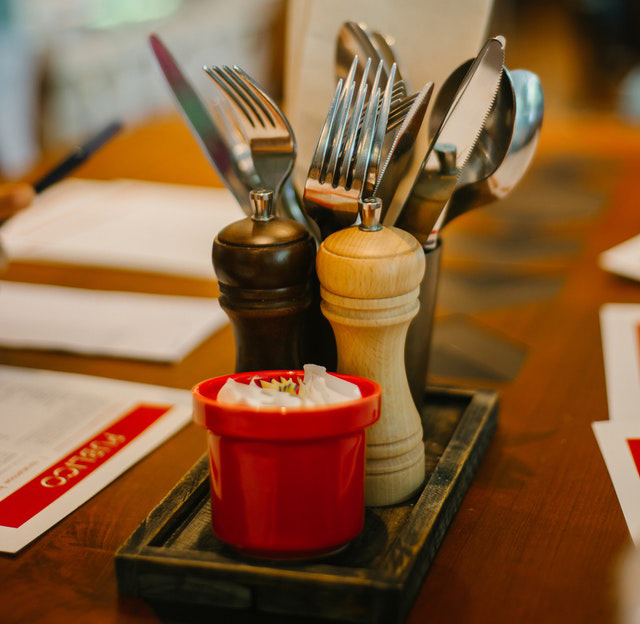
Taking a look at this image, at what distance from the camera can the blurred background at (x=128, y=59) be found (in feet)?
11.0

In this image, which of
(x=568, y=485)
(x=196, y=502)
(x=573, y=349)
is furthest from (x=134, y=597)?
(x=573, y=349)

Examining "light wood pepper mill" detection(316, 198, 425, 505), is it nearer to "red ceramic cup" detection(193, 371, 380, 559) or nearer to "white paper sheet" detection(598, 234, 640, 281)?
"red ceramic cup" detection(193, 371, 380, 559)

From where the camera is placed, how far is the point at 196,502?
0.58m

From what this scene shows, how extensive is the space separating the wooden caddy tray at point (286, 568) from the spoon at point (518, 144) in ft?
0.71

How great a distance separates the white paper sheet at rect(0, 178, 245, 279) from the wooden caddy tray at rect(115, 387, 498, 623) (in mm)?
608

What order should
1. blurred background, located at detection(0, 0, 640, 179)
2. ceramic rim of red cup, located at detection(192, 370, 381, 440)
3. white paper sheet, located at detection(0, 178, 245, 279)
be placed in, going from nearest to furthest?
ceramic rim of red cup, located at detection(192, 370, 381, 440) → white paper sheet, located at detection(0, 178, 245, 279) → blurred background, located at detection(0, 0, 640, 179)

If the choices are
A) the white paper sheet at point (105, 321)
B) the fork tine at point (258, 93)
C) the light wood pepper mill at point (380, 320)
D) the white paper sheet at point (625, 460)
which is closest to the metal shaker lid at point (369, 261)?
the light wood pepper mill at point (380, 320)

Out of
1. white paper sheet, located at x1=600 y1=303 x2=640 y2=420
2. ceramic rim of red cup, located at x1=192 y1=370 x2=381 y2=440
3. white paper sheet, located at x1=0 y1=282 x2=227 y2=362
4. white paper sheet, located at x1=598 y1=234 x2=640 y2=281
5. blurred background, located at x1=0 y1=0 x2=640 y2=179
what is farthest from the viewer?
blurred background, located at x1=0 y1=0 x2=640 y2=179

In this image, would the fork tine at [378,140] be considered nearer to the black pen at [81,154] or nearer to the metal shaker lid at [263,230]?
the metal shaker lid at [263,230]

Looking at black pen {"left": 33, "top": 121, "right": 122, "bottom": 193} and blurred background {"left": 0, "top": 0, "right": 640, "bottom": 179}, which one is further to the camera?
blurred background {"left": 0, "top": 0, "right": 640, "bottom": 179}

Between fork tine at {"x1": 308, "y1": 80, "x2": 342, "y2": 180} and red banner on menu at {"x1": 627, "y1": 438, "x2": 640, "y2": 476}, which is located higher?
fork tine at {"x1": 308, "y1": 80, "x2": 342, "y2": 180}

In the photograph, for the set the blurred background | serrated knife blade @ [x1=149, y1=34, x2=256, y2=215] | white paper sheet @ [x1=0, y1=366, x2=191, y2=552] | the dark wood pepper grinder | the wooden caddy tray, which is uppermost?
serrated knife blade @ [x1=149, y1=34, x2=256, y2=215]

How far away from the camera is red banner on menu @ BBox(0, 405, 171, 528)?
608mm

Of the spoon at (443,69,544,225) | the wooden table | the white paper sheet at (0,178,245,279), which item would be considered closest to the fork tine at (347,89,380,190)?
the spoon at (443,69,544,225)
